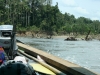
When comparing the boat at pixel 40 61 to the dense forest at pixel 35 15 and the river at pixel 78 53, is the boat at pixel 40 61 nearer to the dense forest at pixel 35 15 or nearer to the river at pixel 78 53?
the river at pixel 78 53

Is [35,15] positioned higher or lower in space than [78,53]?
higher

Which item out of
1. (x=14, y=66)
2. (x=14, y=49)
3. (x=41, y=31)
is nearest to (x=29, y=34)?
(x=41, y=31)

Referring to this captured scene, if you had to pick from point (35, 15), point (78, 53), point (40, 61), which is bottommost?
point (78, 53)

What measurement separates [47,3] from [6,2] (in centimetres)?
1849

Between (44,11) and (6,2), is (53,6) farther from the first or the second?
(6,2)

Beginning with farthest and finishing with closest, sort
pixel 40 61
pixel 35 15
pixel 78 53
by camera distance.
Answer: pixel 35 15 < pixel 78 53 < pixel 40 61

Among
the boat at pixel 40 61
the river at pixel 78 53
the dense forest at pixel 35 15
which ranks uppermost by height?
the dense forest at pixel 35 15

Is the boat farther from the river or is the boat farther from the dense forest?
the dense forest

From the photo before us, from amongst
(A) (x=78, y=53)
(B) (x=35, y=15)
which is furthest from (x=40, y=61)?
(B) (x=35, y=15)

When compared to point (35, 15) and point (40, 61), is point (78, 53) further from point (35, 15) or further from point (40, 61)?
point (35, 15)

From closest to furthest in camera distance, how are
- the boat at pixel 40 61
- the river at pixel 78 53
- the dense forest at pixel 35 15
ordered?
the boat at pixel 40 61
the river at pixel 78 53
the dense forest at pixel 35 15

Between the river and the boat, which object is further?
the river

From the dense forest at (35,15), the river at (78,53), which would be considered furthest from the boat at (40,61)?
the dense forest at (35,15)

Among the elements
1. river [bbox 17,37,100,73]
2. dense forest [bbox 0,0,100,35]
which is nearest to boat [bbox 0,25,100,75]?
river [bbox 17,37,100,73]
